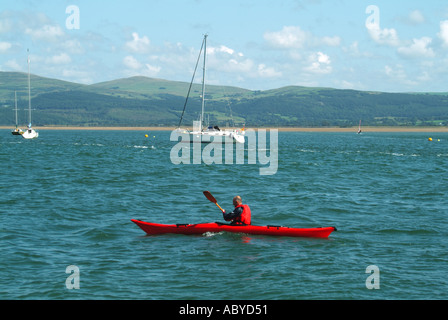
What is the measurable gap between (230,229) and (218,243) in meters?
1.13

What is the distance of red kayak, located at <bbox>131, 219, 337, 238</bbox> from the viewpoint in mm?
17891

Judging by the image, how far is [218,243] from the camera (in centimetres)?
1728

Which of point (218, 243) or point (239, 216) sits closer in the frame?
point (218, 243)

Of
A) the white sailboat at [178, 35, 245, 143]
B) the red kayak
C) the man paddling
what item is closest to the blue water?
the red kayak

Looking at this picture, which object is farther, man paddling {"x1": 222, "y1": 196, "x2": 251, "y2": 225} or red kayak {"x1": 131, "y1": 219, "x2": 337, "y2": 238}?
man paddling {"x1": 222, "y1": 196, "x2": 251, "y2": 225}

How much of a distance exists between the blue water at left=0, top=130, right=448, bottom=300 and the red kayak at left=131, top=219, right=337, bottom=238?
0.25m

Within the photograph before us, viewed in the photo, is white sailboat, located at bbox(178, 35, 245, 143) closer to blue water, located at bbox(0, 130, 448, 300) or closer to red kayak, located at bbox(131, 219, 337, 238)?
blue water, located at bbox(0, 130, 448, 300)

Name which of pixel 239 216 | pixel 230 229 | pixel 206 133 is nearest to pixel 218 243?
pixel 230 229

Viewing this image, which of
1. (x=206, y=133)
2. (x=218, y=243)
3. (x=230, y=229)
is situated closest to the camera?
(x=218, y=243)

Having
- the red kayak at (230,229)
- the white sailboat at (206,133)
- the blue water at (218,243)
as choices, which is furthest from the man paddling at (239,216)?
the white sailboat at (206,133)

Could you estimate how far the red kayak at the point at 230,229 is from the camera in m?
17.9

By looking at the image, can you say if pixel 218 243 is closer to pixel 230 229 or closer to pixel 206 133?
pixel 230 229

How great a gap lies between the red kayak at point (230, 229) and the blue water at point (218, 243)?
25 centimetres
